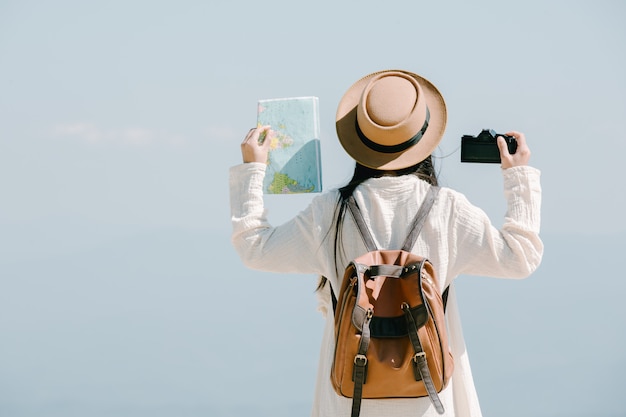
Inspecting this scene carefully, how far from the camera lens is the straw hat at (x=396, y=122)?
8.64ft

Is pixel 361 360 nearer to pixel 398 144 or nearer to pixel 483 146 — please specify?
pixel 398 144

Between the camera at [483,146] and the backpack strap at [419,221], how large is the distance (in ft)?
0.74

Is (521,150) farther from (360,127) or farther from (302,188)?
(302,188)

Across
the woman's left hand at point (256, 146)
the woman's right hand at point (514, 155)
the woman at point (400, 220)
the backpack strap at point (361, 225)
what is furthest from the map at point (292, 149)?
the woman's right hand at point (514, 155)

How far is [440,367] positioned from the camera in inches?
97.0

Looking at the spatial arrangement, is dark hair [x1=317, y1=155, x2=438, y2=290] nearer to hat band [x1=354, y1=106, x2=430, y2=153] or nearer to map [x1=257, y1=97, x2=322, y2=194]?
hat band [x1=354, y1=106, x2=430, y2=153]

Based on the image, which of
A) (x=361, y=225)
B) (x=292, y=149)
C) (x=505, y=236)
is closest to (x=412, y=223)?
(x=361, y=225)

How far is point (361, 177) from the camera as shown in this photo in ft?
8.79

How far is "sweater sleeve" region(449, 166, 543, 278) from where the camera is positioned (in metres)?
2.61

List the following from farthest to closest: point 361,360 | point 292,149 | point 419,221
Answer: point 292,149, point 419,221, point 361,360

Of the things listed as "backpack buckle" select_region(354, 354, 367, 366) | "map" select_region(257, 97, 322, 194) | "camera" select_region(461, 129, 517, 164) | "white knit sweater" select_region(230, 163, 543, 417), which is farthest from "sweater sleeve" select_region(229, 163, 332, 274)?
"camera" select_region(461, 129, 517, 164)

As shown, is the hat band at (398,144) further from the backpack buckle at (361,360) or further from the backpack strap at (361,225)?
the backpack buckle at (361,360)

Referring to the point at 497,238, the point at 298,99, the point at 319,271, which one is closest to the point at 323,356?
the point at 319,271

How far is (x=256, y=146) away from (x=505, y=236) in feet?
2.40
